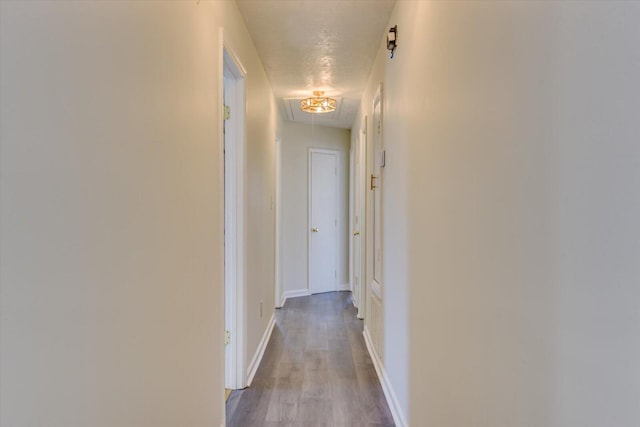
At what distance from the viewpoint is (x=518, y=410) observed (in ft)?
2.84

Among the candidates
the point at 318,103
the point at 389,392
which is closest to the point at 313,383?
the point at 389,392

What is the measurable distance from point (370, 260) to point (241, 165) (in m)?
1.54

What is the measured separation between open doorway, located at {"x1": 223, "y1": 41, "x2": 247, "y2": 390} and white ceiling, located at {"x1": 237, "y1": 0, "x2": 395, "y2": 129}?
0.39m

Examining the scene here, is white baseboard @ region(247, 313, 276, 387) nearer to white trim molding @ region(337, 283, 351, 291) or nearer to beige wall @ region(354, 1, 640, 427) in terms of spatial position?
beige wall @ region(354, 1, 640, 427)

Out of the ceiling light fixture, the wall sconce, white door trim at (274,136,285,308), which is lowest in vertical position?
white door trim at (274,136,285,308)

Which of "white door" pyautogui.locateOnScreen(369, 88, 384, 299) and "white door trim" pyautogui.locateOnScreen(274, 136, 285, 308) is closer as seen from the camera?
"white door" pyautogui.locateOnScreen(369, 88, 384, 299)

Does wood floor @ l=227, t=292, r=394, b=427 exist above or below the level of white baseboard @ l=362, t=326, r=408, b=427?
below

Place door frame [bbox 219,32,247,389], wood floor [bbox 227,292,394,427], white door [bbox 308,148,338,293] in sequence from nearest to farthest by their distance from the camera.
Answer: wood floor [bbox 227,292,394,427]
door frame [bbox 219,32,247,389]
white door [bbox 308,148,338,293]

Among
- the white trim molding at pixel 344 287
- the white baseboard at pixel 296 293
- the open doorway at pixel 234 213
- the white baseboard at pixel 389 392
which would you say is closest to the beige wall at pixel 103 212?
the open doorway at pixel 234 213

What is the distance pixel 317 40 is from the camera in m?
2.82

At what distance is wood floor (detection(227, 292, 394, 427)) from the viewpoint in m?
2.33

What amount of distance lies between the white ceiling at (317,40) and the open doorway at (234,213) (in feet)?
1.27

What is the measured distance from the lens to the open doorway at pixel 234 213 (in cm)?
249

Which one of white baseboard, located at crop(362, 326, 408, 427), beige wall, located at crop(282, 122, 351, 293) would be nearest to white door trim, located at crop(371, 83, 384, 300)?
white baseboard, located at crop(362, 326, 408, 427)
